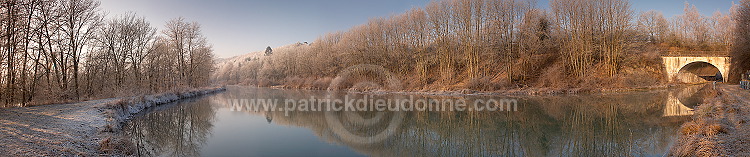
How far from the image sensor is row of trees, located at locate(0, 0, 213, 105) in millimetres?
12203

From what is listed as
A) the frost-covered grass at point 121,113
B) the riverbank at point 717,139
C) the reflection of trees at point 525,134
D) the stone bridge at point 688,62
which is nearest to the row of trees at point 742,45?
the stone bridge at point 688,62

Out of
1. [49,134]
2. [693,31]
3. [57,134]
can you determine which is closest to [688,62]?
[693,31]

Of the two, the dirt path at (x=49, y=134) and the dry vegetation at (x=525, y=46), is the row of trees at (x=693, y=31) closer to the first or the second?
the dry vegetation at (x=525, y=46)

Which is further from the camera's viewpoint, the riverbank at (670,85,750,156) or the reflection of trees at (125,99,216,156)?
the reflection of trees at (125,99,216,156)

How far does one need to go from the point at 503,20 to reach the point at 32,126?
3095cm

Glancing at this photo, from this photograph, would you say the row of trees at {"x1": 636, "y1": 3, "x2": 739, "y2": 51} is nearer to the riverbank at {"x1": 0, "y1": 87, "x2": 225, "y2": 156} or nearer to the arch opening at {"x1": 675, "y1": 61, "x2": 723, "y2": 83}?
the arch opening at {"x1": 675, "y1": 61, "x2": 723, "y2": 83}

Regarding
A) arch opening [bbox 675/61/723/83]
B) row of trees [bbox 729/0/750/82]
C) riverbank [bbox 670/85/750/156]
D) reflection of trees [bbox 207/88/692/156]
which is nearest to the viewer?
riverbank [bbox 670/85/750/156]

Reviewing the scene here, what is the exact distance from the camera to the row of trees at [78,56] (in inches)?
480

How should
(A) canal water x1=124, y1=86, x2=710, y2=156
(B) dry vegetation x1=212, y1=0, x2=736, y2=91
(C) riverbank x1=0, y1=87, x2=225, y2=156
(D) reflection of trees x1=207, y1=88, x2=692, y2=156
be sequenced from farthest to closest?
(B) dry vegetation x1=212, y1=0, x2=736, y2=91 → (A) canal water x1=124, y1=86, x2=710, y2=156 → (D) reflection of trees x1=207, y1=88, x2=692, y2=156 → (C) riverbank x1=0, y1=87, x2=225, y2=156

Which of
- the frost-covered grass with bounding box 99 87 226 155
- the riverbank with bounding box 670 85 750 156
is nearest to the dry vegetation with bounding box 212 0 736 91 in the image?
the riverbank with bounding box 670 85 750 156

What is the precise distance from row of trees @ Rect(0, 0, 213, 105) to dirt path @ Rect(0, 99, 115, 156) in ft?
12.1

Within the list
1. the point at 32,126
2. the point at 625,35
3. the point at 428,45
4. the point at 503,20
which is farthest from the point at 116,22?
the point at 625,35

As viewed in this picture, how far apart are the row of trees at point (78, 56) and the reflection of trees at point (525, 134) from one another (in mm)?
10168

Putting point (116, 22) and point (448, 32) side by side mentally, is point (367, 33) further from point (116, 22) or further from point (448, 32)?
point (116, 22)
